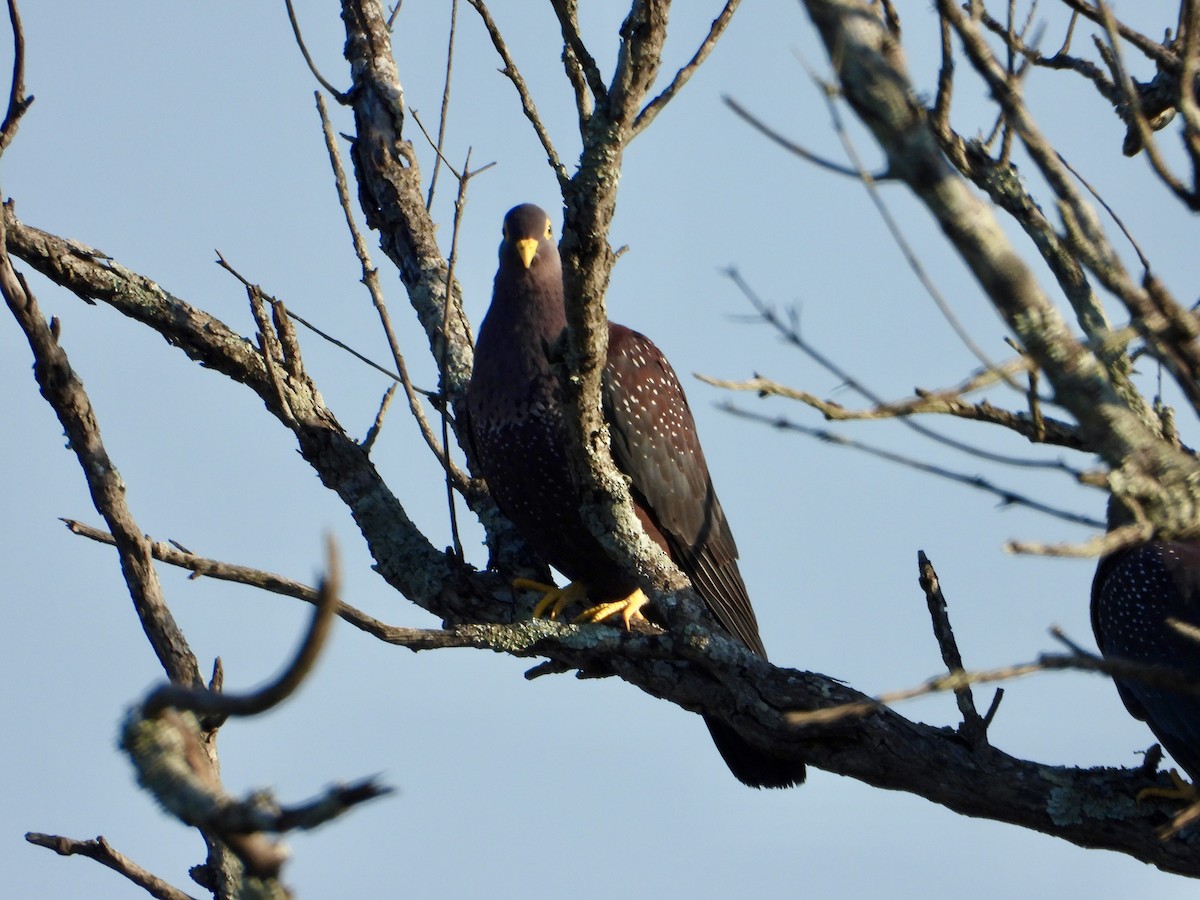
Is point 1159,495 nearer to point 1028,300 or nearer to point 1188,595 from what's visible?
point 1028,300

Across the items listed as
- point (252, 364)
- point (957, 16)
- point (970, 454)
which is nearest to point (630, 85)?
point (957, 16)

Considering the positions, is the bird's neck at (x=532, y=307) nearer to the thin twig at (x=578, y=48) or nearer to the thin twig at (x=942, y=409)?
the thin twig at (x=578, y=48)

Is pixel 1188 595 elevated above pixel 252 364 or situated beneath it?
situated beneath

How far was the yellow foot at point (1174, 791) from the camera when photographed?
346cm

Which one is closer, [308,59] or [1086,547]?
[1086,547]

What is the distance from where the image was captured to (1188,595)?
4.22 metres

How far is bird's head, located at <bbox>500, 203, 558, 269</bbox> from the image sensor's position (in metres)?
5.07

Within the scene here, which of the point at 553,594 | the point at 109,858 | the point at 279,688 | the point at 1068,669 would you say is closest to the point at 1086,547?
the point at 1068,669

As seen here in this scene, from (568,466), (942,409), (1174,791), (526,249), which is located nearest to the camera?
(942,409)

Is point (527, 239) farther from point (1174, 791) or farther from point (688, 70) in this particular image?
point (1174, 791)

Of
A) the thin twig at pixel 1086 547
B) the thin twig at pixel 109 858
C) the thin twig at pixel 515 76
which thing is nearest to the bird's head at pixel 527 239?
the thin twig at pixel 515 76

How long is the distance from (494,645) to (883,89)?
208cm

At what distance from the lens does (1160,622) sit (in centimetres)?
427

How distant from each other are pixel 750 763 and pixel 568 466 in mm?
1113
